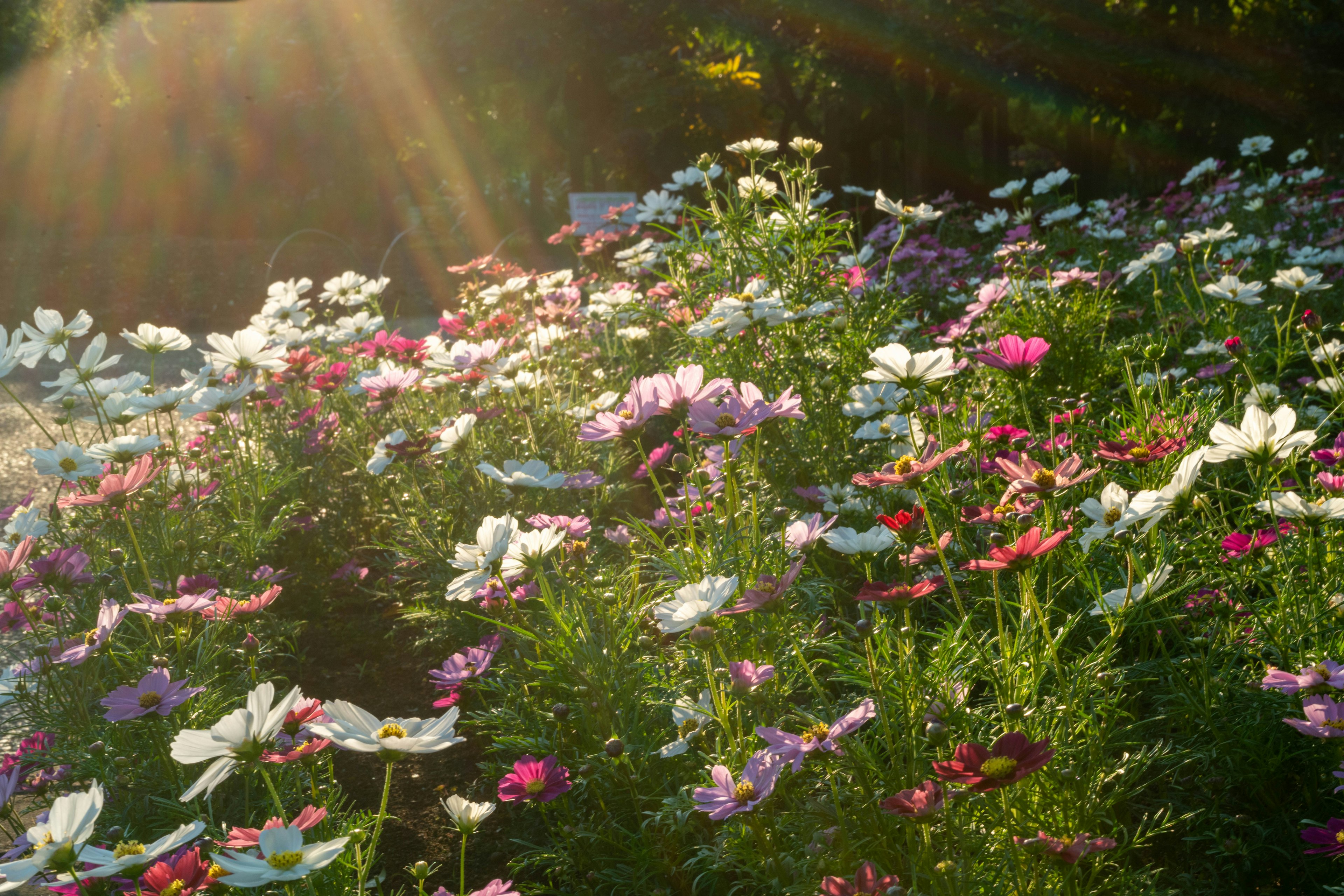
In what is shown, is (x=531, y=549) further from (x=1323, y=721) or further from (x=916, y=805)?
(x=1323, y=721)

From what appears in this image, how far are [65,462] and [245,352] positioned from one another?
55cm

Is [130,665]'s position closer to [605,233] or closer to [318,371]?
[318,371]

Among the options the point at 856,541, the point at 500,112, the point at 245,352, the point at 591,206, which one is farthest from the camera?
the point at 500,112

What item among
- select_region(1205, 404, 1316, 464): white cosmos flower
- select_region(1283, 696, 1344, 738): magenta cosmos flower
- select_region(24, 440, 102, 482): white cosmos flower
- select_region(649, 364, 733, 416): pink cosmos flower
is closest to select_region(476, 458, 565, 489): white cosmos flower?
select_region(649, 364, 733, 416): pink cosmos flower

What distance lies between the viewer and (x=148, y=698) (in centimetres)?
138

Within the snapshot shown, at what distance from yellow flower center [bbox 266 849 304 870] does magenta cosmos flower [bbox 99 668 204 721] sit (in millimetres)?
510

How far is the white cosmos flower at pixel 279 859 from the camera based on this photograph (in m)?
0.92

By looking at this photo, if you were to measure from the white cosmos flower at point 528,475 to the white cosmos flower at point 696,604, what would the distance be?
0.49 metres

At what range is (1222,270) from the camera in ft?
10.9

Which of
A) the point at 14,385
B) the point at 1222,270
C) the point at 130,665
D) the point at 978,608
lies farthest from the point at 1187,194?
the point at 14,385

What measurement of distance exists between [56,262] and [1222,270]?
1132 cm

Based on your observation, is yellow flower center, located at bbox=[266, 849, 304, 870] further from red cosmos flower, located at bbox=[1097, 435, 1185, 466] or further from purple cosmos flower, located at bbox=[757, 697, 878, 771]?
red cosmos flower, located at bbox=[1097, 435, 1185, 466]

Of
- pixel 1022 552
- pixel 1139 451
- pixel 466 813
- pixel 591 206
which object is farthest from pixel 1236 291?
pixel 591 206

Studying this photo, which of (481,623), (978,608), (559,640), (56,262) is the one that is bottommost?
(56,262)
